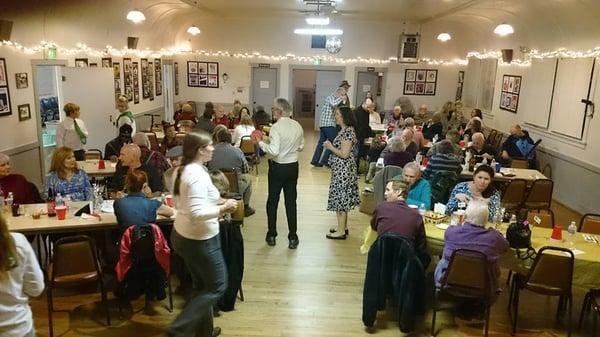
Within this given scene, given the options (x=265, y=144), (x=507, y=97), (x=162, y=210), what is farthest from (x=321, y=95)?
(x=162, y=210)

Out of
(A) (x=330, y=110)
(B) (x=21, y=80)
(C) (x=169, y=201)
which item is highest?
(B) (x=21, y=80)

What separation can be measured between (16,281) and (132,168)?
2731 mm

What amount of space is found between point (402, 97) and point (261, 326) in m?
11.8

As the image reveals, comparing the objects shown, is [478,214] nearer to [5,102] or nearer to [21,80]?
[5,102]

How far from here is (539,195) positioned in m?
6.34

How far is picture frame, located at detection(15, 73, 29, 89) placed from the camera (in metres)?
6.78

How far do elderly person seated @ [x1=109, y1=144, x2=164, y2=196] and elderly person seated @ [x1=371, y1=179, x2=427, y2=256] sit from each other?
96.1 inches

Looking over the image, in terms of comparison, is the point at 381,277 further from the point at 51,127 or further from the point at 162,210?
the point at 51,127

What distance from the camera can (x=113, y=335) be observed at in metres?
3.90

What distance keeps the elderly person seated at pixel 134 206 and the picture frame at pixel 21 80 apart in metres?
4.03

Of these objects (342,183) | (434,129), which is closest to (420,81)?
(434,129)

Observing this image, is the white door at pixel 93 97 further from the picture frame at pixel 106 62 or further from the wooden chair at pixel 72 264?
the wooden chair at pixel 72 264

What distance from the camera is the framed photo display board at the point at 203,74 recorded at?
14789 mm

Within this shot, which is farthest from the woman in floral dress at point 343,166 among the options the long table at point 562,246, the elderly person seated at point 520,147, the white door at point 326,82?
the white door at point 326,82
